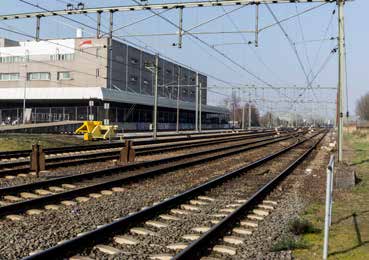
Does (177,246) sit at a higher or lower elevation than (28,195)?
lower

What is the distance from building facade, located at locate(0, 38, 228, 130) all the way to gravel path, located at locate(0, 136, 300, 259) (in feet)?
174

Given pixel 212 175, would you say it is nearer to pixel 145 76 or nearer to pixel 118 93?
pixel 118 93

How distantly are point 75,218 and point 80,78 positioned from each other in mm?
77135

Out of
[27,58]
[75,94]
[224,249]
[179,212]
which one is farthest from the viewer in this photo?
[27,58]

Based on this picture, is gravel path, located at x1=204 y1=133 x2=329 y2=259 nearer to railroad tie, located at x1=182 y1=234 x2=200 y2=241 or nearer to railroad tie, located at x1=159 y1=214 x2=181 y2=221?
railroad tie, located at x1=182 y1=234 x2=200 y2=241

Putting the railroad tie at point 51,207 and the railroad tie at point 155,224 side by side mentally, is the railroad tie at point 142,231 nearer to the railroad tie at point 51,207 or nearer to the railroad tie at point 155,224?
the railroad tie at point 155,224

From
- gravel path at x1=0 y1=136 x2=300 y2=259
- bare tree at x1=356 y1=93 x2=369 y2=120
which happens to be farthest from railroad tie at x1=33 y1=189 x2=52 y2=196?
bare tree at x1=356 y1=93 x2=369 y2=120

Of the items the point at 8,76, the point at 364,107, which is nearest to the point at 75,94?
the point at 8,76

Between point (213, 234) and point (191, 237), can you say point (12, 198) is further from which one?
point (213, 234)

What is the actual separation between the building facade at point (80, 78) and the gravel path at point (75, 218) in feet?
174

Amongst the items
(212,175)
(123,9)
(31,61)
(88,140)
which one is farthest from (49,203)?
(31,61)

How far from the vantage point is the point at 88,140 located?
39.1 metres

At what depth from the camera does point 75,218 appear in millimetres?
9180

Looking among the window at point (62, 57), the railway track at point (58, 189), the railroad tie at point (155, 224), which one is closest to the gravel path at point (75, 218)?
the railway track at point (58, 189)
